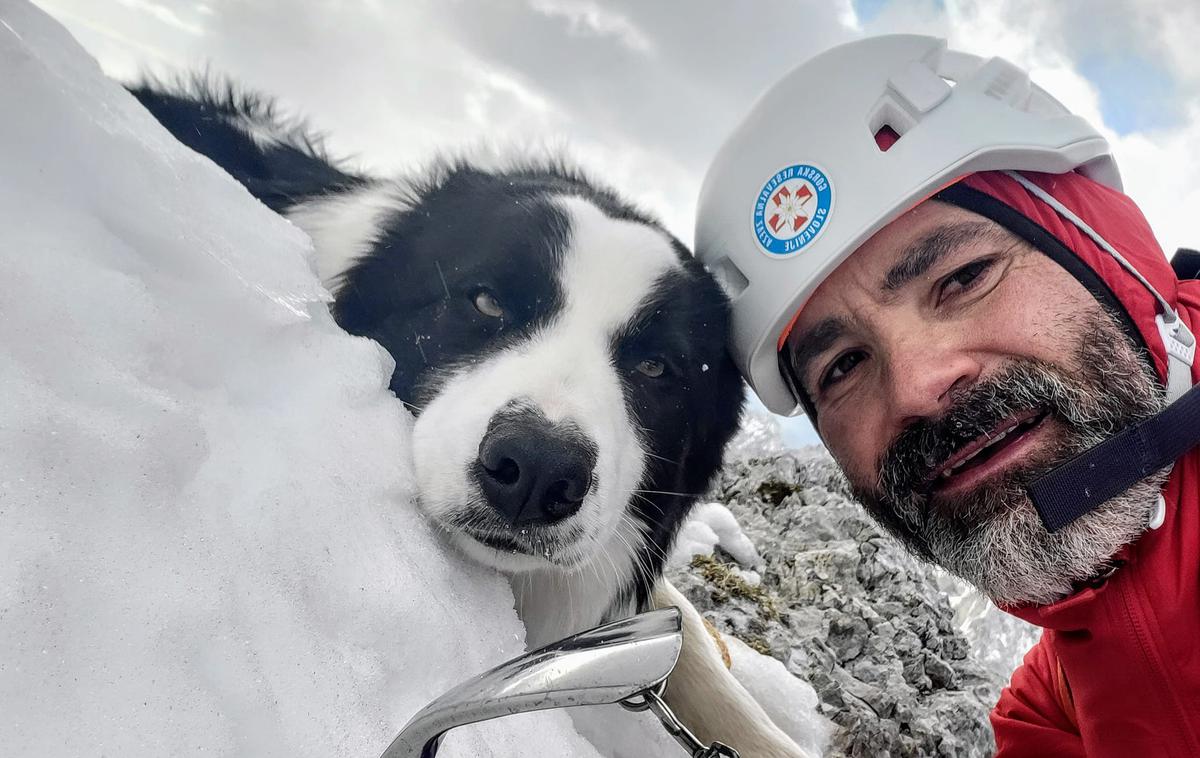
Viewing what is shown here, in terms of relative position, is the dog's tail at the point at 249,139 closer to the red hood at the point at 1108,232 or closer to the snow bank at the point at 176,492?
the snow bank at the point at 176,492

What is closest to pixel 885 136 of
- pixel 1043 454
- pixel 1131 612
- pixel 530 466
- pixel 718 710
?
pixel 1043 454

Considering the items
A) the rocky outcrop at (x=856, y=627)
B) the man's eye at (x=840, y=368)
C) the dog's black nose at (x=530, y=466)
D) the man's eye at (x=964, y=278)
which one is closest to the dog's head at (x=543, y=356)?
the dog's black nose at (x=530, y=466)

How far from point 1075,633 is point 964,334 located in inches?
41.7

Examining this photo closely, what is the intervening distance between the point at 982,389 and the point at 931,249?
1.75 ft

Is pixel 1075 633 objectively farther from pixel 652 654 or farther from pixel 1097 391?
pixel 652 654

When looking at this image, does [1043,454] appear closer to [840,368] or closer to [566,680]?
[840,368]

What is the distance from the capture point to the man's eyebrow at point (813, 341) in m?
2.47

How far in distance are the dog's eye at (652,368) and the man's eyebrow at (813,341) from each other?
66cm

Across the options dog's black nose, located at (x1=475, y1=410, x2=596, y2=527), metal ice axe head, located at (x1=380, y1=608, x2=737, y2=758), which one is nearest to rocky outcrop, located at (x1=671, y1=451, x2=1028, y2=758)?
dog's black nose, located at (x1=475, y1=410, x2=596, y2=527)

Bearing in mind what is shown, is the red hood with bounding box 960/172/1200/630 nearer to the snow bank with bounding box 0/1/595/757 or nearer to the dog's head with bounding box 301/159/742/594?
the dog's head with bounding box 301/159/742/594

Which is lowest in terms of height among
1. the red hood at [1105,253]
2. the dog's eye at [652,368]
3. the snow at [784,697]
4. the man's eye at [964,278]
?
the snow at [784,697]

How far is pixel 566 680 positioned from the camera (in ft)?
2.04

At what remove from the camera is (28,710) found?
672 mm

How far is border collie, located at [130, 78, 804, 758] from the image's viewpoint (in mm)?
1585
